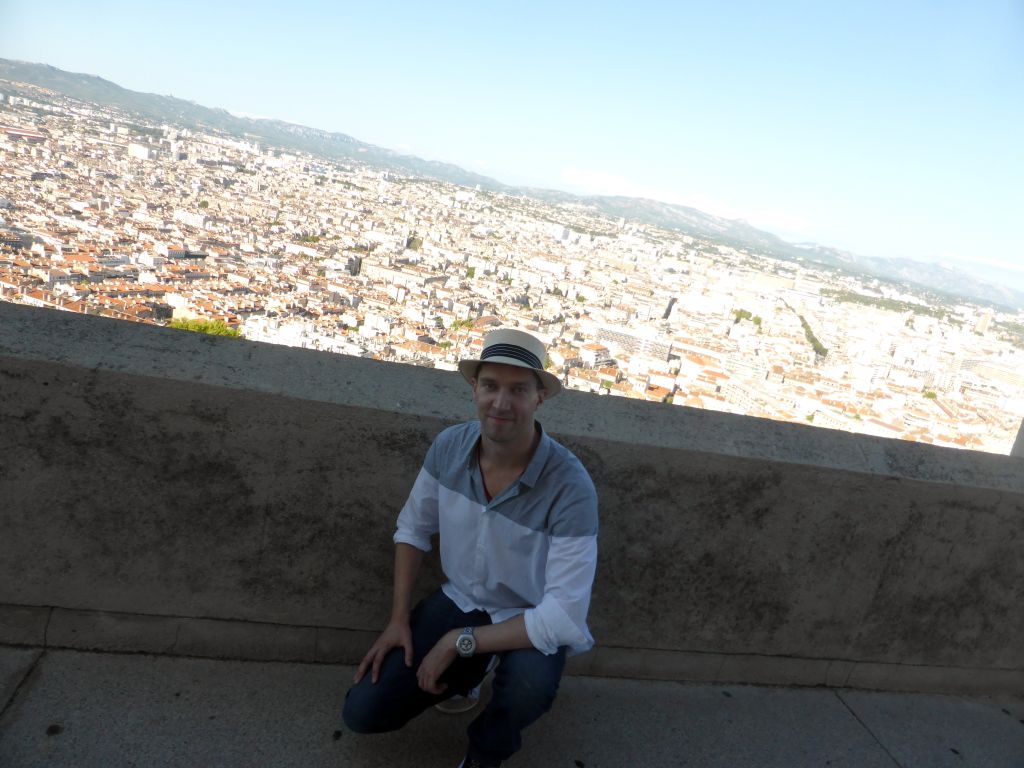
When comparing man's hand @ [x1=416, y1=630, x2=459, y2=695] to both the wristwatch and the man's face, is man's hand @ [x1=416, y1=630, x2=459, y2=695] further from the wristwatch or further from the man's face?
the man's face

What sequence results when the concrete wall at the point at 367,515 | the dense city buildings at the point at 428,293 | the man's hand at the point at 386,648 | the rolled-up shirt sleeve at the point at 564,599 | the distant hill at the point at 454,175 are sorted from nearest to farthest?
the rolled-up shirt sleeve at the point at 564,599 < the man's hand at the point at 386,648 < the concrete wall at the point at 367,515 < the dense city buildings at the point at 428,293 < the distant hill at the point at 454,175

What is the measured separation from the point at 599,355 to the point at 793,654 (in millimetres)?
8152

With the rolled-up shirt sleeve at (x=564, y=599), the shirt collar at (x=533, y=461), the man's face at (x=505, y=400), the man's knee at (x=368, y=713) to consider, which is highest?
the man's face at (x=505, y=400)

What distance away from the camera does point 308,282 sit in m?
14.1

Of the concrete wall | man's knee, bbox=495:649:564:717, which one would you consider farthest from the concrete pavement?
man's knee, bbox=495:649:564:717

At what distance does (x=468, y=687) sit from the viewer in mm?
1751

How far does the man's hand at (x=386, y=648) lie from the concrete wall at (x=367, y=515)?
29cm

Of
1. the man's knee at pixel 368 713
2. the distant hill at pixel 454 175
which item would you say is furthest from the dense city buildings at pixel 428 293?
the man's knee at pixel 368 713

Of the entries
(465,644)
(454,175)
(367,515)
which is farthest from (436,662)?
(454,175)

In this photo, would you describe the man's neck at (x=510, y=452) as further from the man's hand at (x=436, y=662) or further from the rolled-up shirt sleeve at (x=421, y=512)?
the man's hand at (x=436, y=662)

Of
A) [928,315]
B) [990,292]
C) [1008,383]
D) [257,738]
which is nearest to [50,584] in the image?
[257,738]

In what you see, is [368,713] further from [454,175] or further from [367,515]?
[454,175]

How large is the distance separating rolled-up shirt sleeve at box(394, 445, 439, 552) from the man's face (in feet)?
0.73

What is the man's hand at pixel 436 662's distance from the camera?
1577 mm
